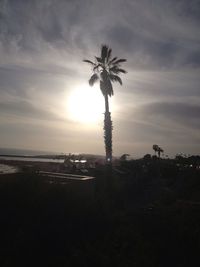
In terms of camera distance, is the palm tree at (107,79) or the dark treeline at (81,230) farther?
the palm tree at (107,79)

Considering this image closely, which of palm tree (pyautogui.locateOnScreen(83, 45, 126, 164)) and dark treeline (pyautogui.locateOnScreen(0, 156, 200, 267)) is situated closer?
dark treeline (pyautogui.locateOnScreen(0, 156, 200, 267))

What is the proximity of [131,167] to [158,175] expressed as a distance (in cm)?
475

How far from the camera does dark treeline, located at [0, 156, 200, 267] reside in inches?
545

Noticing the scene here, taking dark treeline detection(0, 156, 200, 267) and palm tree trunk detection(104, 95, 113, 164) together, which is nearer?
dark treeline detection(0, 156, 200, 267)

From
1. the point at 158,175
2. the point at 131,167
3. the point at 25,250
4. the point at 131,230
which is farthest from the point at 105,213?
the point at 131,167

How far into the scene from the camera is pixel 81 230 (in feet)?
52.4

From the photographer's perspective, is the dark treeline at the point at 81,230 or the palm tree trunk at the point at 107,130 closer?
the dark treeline at the point at 81,230

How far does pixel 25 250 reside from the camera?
1341cm

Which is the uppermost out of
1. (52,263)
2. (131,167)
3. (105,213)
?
(131,167)

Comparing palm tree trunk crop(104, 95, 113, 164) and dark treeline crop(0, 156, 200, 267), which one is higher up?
palm tree trunk crop(104, 95, 113, 164)

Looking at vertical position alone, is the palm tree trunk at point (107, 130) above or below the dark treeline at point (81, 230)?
above

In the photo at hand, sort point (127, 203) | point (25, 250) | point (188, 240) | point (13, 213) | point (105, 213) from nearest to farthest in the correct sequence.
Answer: point (25, 250), point (13, 213), point (188, 240), point (105, 213), point (127, 203)

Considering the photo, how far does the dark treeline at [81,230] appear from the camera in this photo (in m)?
13.9

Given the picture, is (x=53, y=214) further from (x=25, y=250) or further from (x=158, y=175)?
(x=158, y=175)
